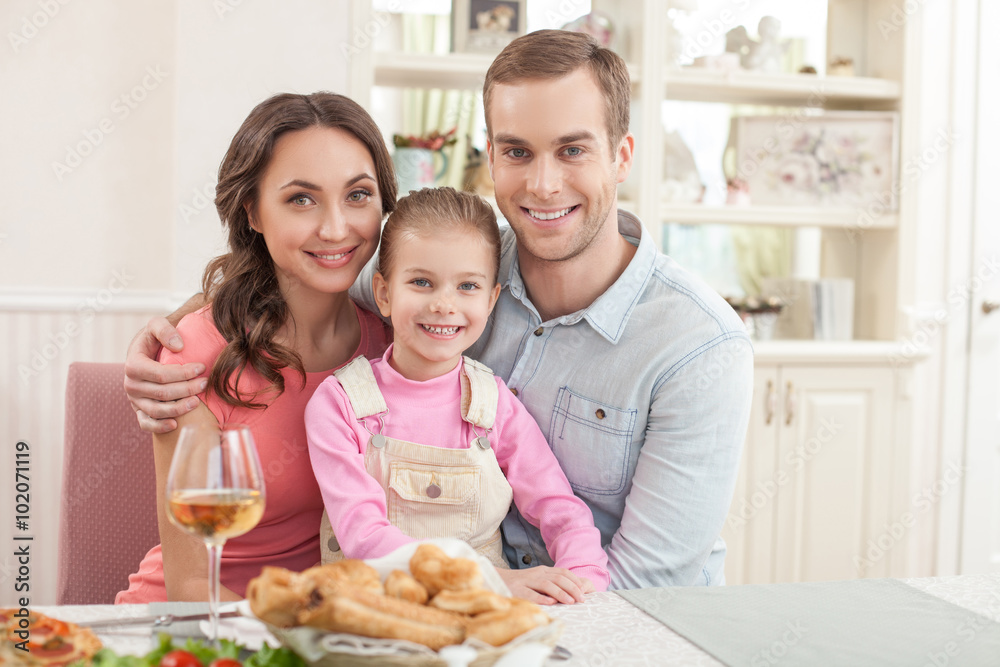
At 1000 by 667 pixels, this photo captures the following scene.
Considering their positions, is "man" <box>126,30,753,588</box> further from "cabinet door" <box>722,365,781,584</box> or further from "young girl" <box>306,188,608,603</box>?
"cabinet door" <box>722,365,781,584</box>

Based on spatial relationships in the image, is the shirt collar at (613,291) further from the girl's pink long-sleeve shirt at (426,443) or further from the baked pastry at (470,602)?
the baked pastry at (470,602)

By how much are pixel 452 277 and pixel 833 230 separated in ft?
7.94

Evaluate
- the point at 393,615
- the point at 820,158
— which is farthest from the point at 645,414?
the point at 820,158

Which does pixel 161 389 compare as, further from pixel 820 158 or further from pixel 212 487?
pixel 820 158

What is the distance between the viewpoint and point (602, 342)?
5.29 ft

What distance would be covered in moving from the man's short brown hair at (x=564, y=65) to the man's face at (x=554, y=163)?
0.05 ft

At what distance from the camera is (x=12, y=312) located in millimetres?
2879

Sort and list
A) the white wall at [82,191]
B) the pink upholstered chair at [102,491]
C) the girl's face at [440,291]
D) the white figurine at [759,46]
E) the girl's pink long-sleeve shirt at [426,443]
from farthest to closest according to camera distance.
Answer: the white figurine at [759,46] → the white wall at [82,191] → the pink upholstered chair at [102,491] → the girl's face at [440,291] → the girl's pink long-sleeve shirt at [426,443]

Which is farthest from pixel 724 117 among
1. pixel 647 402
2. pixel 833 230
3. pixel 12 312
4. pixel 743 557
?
pixel 12 312

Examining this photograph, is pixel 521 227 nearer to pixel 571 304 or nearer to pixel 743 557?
pixel 571 304

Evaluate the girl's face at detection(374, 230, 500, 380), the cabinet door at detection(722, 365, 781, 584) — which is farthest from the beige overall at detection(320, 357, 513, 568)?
the cabinet door at detection(722, 365, 781, 584)

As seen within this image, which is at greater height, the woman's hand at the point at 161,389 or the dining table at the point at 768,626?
the woman's hand at the point at 161,389

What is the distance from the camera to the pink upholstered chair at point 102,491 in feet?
5.33

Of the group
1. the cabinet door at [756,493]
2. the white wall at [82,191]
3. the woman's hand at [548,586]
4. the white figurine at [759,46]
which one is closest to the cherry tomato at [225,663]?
the woman's hand at [548,586]
